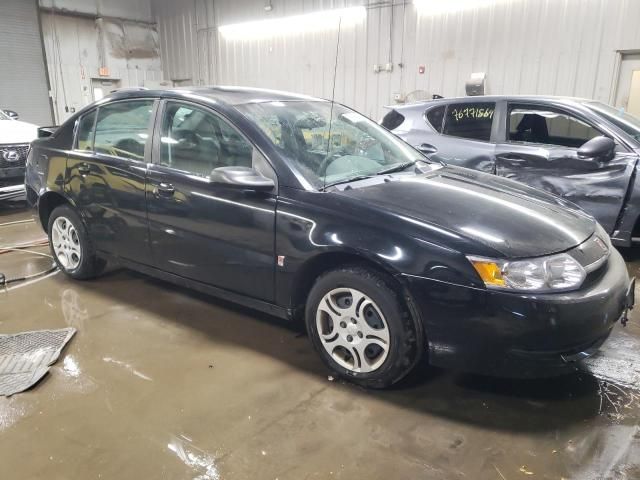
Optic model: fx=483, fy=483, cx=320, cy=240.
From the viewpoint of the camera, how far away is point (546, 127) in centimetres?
437

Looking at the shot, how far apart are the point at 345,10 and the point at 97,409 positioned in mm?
8580

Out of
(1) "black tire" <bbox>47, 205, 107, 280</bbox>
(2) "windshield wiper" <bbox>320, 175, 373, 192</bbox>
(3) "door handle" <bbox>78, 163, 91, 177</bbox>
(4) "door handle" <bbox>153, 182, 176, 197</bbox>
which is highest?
(2) "windshield wiper" <bbox>320, 175, 373, 192</bbox>

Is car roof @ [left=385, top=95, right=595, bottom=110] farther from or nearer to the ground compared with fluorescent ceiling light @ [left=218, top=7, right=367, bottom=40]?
nearer to the ground

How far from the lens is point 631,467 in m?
1.85

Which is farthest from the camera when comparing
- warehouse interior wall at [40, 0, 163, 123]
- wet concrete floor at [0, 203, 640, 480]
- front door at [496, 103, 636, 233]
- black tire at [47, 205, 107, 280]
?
warehouse interior wall at [40, 0, 163, 123]

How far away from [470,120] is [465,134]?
5.5 inches

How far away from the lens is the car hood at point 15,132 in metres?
6.35

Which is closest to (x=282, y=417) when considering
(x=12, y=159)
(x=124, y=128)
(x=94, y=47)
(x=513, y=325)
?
(x=513, y=325)

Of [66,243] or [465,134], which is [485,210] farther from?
[66,243]

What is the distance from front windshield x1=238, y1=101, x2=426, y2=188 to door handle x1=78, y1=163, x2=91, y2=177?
132 cm

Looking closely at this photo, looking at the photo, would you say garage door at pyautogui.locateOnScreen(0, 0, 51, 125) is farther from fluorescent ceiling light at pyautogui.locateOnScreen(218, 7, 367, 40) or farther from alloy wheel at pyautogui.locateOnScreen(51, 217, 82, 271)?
alloy wheel at pyautogui.locateOnScreen(51, 217, 82, 271)

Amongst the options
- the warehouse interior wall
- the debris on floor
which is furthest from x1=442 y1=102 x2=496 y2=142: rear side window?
the warehouse interior wall

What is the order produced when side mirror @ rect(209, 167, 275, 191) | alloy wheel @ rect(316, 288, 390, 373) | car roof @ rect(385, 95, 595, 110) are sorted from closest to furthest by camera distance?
alloy wheel @ rect(316, 288, 390, 373)
side mirror @ rect(209, 167, 275, 191)
car roof @ rect(385, 95, 595, 110)

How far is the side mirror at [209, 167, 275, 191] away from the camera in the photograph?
2.37 m
